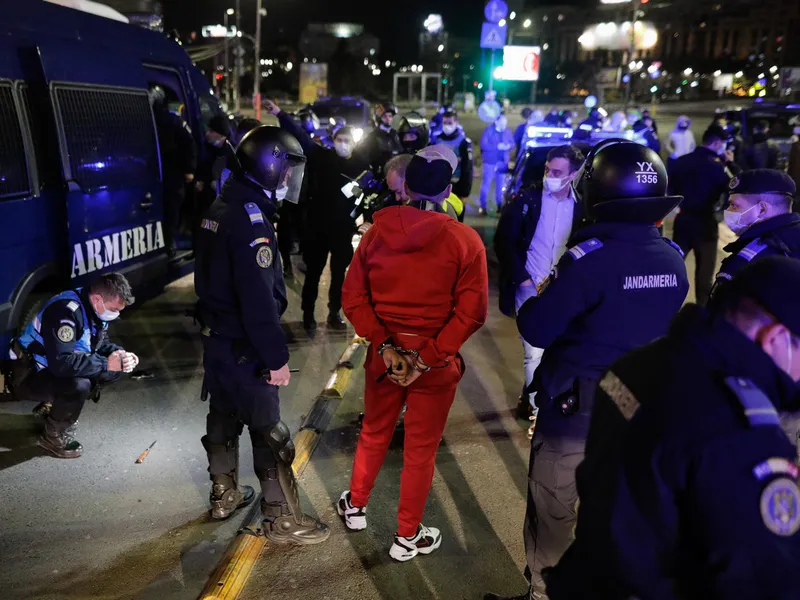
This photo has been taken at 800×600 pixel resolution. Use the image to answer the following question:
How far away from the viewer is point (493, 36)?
790 inches

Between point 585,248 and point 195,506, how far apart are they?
8.40 feet

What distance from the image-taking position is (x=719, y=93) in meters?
63.9

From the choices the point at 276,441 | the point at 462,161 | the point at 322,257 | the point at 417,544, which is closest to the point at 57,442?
the point at 276,441

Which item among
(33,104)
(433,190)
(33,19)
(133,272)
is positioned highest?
(33,19)

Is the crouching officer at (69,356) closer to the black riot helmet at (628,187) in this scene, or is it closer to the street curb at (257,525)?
the street curb at (257,525)

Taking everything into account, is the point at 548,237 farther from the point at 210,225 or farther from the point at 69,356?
the point at 69,356

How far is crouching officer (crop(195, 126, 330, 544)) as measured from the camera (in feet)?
9.89

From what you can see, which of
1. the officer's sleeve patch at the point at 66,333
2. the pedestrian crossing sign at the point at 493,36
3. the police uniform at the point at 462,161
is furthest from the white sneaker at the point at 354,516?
the pedestrian crossing sign at the point at 493,36

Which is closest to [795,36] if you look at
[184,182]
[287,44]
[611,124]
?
[287,44]

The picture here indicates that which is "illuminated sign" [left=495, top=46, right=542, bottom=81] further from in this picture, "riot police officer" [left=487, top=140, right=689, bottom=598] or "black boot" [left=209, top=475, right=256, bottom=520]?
"riot police officer" [left=487, top=140, right=689, bottom=598]

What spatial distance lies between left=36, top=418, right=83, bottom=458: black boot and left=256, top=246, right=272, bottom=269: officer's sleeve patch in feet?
7.06

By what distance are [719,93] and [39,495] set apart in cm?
7106

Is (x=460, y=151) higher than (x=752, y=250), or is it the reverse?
(x=460, y=151)

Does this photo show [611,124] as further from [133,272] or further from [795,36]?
[795,36]
